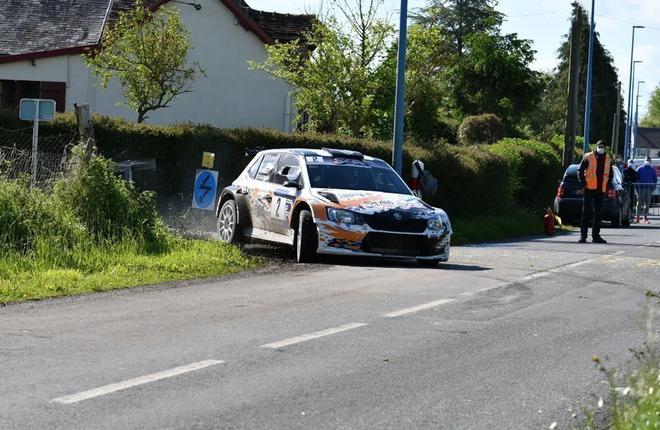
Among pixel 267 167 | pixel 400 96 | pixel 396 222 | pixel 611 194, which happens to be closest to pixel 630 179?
pixel 611 194

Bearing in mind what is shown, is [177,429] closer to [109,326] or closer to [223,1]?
[109,326]

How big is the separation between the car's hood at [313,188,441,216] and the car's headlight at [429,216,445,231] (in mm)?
126

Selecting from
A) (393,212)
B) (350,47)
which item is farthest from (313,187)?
(350,47)

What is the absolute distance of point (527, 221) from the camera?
28875 millimetres

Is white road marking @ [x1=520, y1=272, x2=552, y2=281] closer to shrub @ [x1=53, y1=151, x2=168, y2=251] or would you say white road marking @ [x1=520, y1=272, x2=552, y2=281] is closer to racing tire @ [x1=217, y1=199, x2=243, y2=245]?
racing tire @ [x1=217, y1=199, x2=243, y2=245]

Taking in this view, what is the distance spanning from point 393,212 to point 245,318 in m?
5.85

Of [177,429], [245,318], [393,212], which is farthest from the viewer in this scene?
[393,212]

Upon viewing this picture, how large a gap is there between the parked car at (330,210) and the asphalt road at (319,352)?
138 cm

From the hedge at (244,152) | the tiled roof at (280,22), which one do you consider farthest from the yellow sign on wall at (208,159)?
the tiled roof at (280,22)

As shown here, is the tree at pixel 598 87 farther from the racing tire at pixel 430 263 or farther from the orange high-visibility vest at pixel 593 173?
the racing tire at pixel 430 263

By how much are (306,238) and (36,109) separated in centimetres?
426

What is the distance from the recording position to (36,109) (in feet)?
55.7

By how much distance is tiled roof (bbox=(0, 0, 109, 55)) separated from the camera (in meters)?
36.3

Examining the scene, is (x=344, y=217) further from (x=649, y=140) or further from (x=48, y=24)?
(x=649, y=140)
